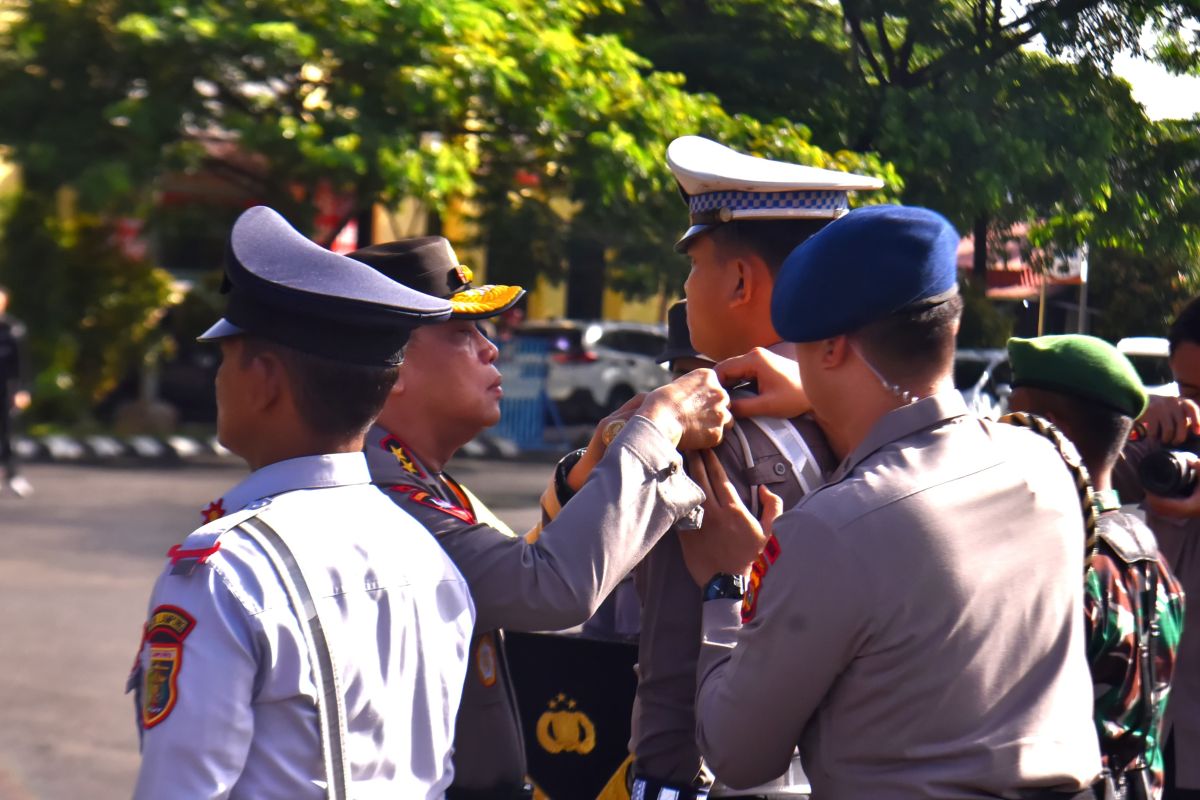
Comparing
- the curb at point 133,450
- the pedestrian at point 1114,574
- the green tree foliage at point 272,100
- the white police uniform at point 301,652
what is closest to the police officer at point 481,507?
the white police uniform at point 301,652

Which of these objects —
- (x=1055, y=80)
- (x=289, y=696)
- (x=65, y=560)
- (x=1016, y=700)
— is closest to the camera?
(x=289, y=696)

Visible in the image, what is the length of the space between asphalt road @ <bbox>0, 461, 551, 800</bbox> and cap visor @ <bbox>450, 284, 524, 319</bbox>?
133 inches

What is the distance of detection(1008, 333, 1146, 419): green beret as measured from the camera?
2.39 metres

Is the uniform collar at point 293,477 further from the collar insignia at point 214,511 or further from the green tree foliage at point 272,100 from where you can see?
the green tree foliage at point 272,100

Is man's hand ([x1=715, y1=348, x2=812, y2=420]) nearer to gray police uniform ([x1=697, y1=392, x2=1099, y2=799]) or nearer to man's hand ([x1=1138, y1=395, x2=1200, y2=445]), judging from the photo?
gray police uniform ([x1=697, y1=392, x2=1099, y2=799])

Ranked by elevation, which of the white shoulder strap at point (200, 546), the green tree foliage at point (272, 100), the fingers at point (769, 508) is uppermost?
the white shoulder strap at point (200, 546)

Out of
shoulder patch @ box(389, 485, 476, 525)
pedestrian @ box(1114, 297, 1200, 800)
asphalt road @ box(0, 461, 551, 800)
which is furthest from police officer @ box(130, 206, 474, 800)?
asphalt road @ box(0, 461, 551, 800)

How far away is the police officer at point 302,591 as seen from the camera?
1.56 metres

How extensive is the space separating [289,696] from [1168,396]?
6.87 ft

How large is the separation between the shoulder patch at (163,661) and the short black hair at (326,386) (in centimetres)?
30

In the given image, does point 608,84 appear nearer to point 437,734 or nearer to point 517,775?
point 517,775

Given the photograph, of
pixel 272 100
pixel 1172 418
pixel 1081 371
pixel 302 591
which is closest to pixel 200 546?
pixel 302 591

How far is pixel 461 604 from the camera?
186cm

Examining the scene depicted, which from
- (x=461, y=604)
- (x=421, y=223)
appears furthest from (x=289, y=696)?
(x=421, y=223)
